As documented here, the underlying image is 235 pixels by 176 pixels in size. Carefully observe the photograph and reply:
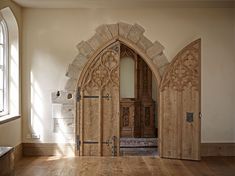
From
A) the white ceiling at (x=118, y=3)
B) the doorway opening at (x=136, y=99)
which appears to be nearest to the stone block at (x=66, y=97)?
the white ceiling at (x=118, y=3)

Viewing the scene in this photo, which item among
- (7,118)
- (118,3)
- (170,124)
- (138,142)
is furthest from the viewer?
(138,142)

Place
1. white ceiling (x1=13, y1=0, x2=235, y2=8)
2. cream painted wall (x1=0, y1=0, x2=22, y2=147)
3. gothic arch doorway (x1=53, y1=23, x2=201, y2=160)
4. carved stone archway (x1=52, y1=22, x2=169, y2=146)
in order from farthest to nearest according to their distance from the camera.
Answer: carved stone archway (x1=52, y1=22, x2=169, y2=146)
gothic arch doorway (x1=53, y1=23, x2=201, y2=160)
white ceiling (x1=13, y1=0, x2=235, y2=8)
cream painted wall (x1=0, y1=0, x2=22, y2=147)

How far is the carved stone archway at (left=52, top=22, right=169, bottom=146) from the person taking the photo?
6.14 meters

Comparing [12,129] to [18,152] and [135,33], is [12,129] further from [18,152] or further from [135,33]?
[135,33]

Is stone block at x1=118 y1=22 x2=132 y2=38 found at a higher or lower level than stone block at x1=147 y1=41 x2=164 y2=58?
higher

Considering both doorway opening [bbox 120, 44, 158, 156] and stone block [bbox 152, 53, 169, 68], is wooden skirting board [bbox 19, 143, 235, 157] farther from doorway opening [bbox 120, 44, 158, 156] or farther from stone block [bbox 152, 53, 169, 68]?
doorway opening [bbox 120, 44, 158, 156]

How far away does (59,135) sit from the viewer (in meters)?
6.25

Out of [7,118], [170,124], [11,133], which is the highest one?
[7,118]

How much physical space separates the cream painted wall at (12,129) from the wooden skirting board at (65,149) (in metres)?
0.27

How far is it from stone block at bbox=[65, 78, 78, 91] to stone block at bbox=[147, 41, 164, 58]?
4.92ft

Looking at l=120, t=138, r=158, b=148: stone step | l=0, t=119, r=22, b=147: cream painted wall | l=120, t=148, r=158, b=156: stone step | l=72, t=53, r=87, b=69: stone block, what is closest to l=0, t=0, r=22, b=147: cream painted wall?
l=0, t=119, r=22, b=147: cream painted wall

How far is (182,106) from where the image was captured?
5.95 metres

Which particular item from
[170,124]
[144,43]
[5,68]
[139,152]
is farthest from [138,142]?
[5,68]

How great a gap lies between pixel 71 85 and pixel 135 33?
156 centimetres
